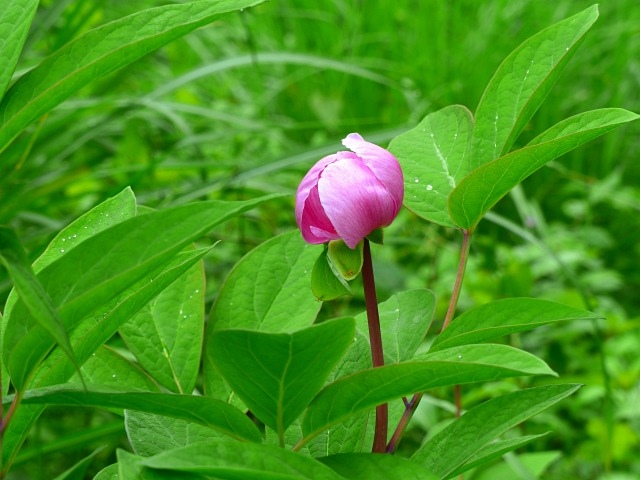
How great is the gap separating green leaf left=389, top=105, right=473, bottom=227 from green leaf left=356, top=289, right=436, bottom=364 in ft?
0.13

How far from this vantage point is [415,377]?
29 cm

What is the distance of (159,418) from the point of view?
362 millimetres

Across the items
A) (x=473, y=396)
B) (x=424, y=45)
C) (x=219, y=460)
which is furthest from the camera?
(x=424, y=45)

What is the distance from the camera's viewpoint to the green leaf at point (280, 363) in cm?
28

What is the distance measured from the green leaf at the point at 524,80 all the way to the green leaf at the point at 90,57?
13 cm

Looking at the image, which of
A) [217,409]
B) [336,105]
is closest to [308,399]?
[217,409]

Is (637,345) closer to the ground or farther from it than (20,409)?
closer to the ground

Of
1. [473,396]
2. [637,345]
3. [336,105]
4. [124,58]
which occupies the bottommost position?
[637,345]

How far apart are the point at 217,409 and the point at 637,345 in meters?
1.28

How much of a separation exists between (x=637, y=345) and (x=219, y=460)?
1324 mm

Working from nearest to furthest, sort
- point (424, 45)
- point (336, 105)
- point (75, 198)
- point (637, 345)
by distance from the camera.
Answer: point (75, 198), point (637, 345), point (336, 105), point (424, 45)

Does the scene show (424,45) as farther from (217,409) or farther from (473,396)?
(217,409)

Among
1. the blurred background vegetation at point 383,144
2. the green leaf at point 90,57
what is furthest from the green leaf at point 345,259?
the blurred background vegetation at point 383,144

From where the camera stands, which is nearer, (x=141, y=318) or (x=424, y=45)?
(x=141, y=318)
